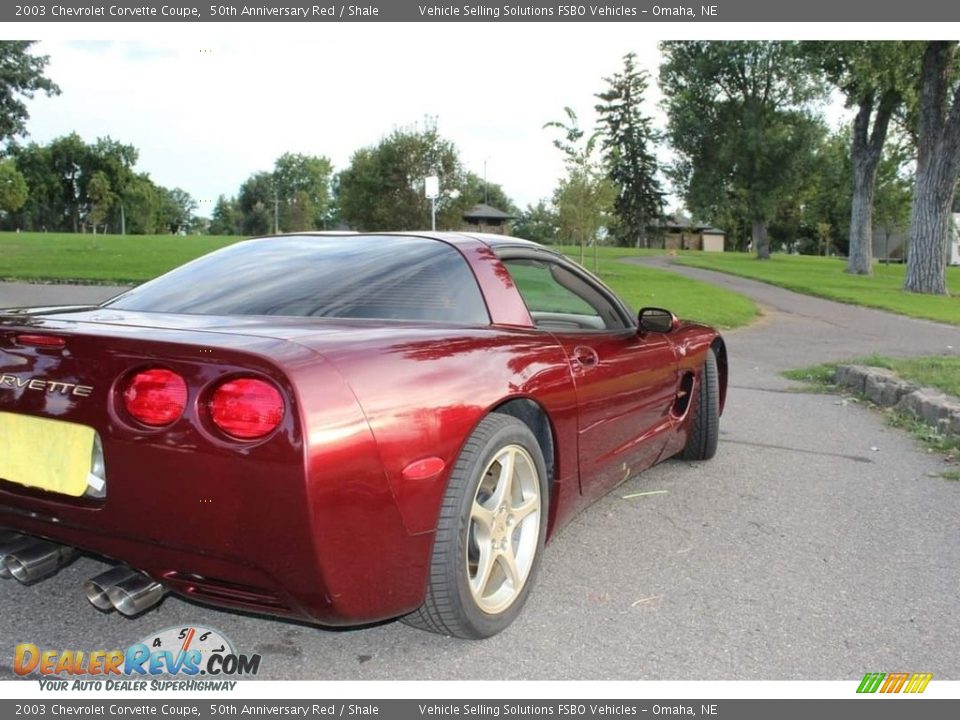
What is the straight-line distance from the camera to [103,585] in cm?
231

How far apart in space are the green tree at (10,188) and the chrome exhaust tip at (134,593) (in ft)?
269

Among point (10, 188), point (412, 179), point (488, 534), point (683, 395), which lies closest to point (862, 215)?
point (412, 179)

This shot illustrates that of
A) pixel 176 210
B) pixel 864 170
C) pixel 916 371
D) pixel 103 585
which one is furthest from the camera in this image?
pixel 176 210

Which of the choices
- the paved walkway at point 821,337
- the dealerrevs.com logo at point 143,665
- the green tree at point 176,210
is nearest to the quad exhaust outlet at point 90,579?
the dealerrevs.com logo at point 143,665

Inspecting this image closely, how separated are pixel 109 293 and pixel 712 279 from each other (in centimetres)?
2097

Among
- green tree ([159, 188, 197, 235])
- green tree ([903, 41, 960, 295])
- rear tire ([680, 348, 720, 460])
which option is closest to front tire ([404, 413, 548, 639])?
rear tire ([680, 348, 720, 460])

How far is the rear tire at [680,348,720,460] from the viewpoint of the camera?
4.80 m

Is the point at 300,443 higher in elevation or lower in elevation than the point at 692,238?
lower

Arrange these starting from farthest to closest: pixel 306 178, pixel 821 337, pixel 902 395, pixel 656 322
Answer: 1. pixel 306 178
2. pixel 821 337
3. pixel 902 395
4. pixel 656 322

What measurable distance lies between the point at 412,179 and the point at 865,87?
2585 centimetres

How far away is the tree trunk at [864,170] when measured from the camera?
32531 millimetres

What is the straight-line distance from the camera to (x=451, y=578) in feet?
8.09

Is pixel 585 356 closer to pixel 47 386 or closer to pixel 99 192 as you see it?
pixel 47 386
